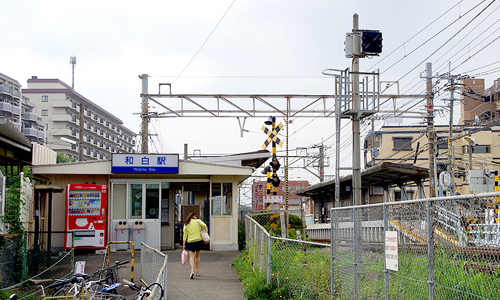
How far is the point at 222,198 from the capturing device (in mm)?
19078

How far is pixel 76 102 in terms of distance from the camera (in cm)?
9312

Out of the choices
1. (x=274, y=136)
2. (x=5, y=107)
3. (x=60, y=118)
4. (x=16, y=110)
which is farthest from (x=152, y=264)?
(x=60, y=118)

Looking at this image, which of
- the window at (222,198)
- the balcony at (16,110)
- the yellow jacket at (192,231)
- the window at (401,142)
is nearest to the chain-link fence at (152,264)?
the yellow jacket at (192,231)

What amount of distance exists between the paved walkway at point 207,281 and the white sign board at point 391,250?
5.43 metres

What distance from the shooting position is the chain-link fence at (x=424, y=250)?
3.86 metres

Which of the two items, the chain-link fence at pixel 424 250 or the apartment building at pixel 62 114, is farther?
the apartment building at pixel 62 114

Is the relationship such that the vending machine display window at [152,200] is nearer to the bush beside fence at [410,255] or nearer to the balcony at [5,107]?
the bush beside fence at [410,255]

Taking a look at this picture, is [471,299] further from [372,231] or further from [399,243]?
[372,231]

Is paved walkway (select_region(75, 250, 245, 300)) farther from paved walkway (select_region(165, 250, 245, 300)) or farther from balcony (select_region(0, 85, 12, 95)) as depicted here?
balcony (select_region(0, 85, 12, 95))

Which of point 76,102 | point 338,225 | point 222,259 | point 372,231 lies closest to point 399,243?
point 372,231

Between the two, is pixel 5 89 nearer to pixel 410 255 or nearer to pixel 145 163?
pixel 145 163

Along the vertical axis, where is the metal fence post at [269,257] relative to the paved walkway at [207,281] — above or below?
above

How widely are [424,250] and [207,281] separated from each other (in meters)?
8.28

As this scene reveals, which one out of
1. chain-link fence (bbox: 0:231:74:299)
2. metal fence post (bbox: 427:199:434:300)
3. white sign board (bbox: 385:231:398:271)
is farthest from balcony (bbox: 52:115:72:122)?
metal fence post (bbox: 427:199:434:300)
